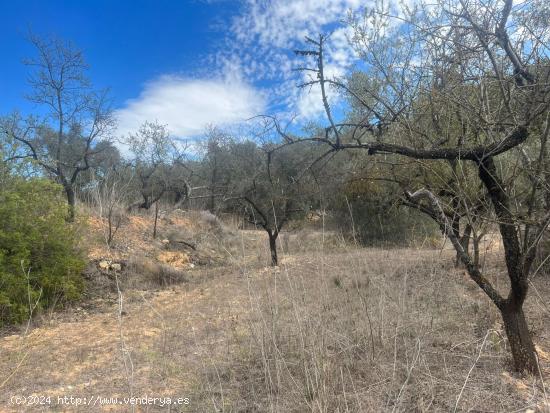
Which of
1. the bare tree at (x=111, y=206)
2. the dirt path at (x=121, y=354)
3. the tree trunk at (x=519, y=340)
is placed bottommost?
the dirt path at (x=121, y=354)

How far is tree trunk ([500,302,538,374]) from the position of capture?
331cm

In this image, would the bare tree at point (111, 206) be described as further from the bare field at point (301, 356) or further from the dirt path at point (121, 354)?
the bare field at point (301, 356)

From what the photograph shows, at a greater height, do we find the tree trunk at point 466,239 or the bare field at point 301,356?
the tree trunk at point 466,239

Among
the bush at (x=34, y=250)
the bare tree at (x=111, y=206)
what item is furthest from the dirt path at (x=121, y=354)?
the bare tree at (x=111, y=206)

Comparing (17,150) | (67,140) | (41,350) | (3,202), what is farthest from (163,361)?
(67,140)

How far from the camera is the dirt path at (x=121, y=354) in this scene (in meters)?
3.59

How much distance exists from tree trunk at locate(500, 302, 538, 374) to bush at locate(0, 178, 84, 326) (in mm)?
5766

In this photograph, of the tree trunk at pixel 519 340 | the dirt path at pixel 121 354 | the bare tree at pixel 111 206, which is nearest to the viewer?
the tree trunk at pixel 519 340

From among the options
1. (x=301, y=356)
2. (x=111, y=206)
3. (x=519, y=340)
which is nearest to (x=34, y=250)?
(x=111, y=206)

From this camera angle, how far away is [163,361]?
4.30 metres

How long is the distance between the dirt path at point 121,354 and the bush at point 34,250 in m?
0.56

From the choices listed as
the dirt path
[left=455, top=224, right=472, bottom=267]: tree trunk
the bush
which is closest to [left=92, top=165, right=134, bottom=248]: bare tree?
the bush

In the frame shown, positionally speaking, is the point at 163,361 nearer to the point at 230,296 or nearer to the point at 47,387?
the point at 47,387

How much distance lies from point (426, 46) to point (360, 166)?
4.07 metres
